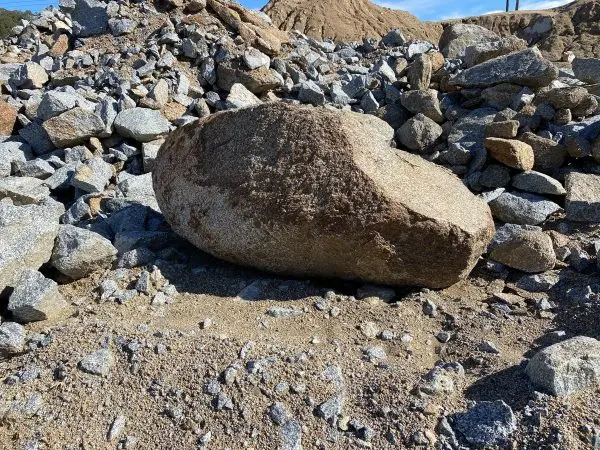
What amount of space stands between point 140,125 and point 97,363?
376cm

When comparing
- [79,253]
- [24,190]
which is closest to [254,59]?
[24,190]

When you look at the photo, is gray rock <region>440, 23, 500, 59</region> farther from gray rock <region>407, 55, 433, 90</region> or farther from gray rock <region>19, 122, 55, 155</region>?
gray rock <region>19, 122, 55, 155</region>

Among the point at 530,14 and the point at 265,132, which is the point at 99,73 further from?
the point at 530,14

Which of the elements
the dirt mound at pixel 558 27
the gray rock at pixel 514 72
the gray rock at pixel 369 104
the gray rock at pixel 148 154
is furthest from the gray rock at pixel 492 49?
the dirt mound at pixel 558 27

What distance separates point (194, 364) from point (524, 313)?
1.93m

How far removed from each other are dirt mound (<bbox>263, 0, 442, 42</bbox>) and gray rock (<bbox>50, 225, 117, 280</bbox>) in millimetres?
14413

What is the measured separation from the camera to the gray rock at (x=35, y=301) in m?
3.18

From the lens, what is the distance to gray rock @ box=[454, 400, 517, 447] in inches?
91.2

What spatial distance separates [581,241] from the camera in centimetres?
409

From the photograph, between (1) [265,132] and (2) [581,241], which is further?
(2) [581,241]

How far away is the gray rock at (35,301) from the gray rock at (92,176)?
1.98 m

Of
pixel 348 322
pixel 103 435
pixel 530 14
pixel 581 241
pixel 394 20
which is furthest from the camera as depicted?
pixel 530 14

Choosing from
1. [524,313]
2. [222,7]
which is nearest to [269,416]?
[524,313]

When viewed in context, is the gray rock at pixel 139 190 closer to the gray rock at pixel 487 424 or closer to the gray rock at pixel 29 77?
the gray rock at pixel 29 77
